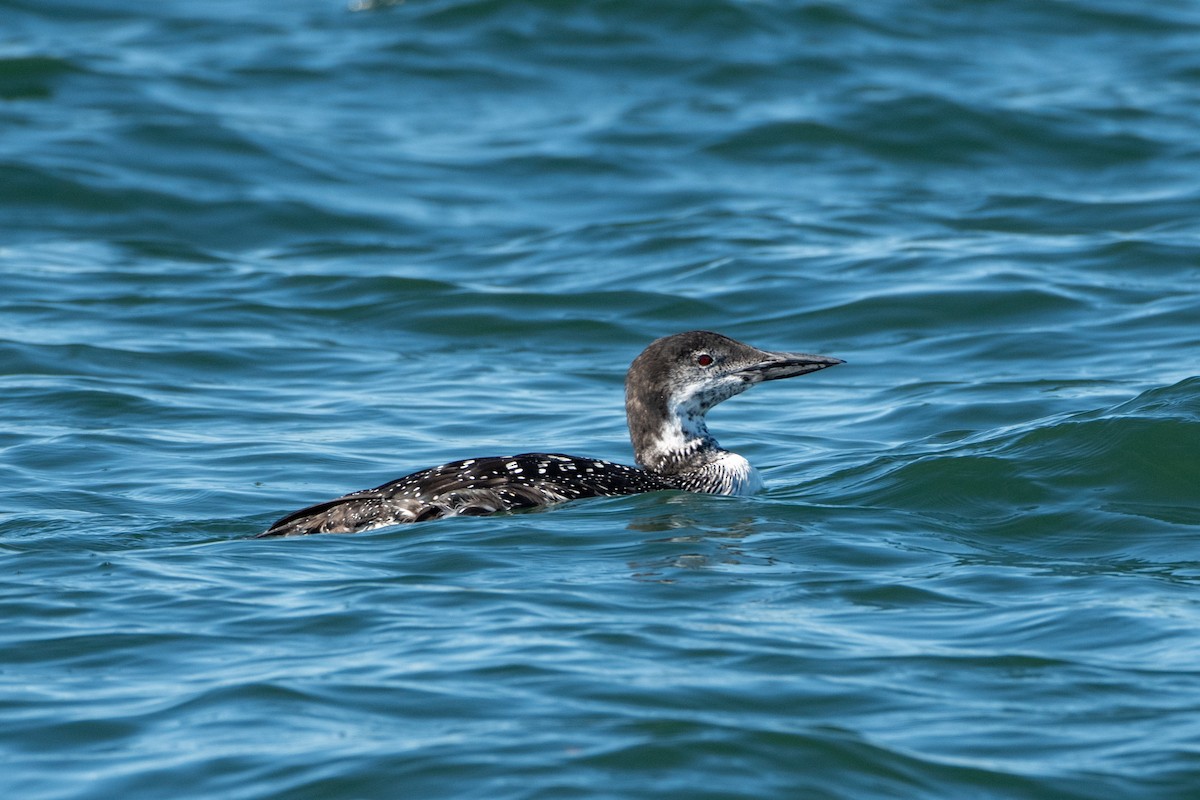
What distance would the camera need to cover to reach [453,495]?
7.04m

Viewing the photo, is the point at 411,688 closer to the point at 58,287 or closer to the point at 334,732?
the point at 334,732

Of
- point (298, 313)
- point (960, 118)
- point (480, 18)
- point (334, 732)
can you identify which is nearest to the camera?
point (334, 732)

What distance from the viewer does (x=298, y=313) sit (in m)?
12.3

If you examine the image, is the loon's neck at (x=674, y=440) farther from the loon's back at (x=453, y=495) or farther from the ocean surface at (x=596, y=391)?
the loon's back at (x=453, y=495)

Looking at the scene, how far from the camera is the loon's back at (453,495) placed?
23.0 feet

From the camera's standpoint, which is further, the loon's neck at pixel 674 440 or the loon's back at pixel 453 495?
the loon's neck at pixel 674 440

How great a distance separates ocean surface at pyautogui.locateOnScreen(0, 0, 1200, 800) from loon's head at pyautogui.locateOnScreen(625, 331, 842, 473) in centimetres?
49

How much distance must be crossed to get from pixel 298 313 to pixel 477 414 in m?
2.74

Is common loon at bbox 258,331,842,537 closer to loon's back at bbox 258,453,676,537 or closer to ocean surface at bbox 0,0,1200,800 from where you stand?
loon's back at bbox 258,453,676,537

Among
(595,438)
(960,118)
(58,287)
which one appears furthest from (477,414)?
(960,118)

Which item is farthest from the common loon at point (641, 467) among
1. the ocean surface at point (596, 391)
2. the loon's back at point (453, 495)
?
the ocean surface at point (596, 391)

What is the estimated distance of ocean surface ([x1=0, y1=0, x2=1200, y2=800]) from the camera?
501cm

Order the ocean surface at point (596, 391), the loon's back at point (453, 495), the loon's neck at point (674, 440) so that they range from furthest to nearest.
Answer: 1. the loon's neck at point (674, 440)
2. the loon's back at point (453, 495)
3. the ocean surface at point (596, 391)

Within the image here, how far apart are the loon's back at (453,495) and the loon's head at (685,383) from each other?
2.41 feet
